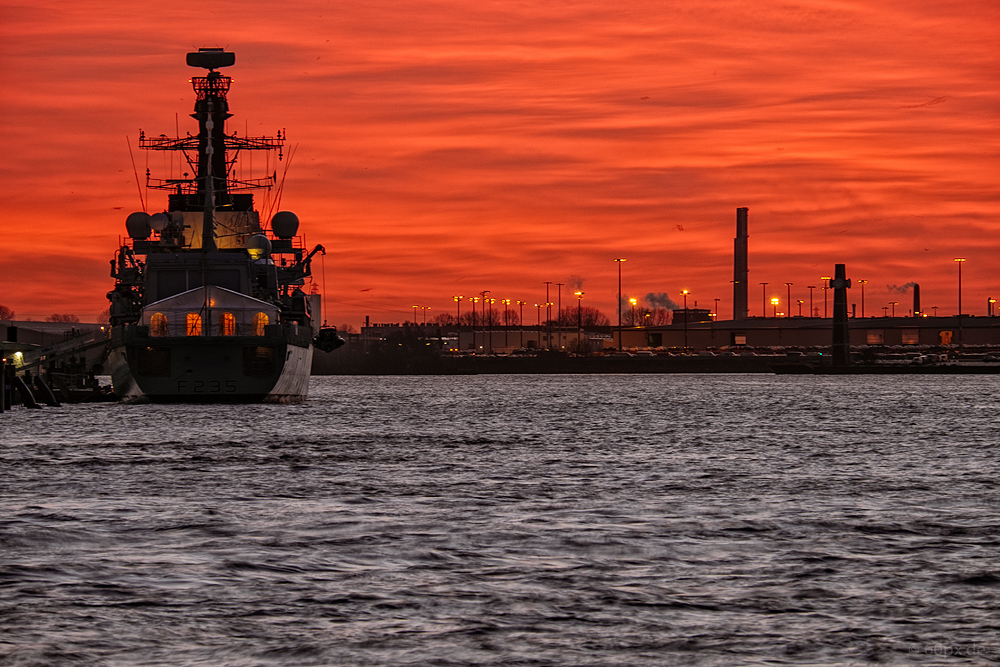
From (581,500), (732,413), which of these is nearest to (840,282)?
(732,413)

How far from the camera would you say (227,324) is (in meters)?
68.5

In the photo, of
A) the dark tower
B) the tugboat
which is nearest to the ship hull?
the tugboat

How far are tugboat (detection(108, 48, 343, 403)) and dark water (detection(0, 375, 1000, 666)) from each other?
24.4m

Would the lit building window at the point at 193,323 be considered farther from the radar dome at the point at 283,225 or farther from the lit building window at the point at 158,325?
the radar dome at the point at 283,225

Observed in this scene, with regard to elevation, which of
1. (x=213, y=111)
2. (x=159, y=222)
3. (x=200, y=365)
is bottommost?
(x=200, y=365)

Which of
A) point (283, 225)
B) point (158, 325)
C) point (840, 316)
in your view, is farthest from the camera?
point (840, 316)

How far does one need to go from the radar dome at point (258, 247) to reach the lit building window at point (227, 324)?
9.39 metres

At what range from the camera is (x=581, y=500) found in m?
27.6

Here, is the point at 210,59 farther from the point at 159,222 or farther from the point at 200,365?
the point at 200,365

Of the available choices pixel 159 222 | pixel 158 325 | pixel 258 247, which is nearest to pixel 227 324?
pixel 158 325

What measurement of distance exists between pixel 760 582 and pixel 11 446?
32.4m

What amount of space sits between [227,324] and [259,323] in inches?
66.8

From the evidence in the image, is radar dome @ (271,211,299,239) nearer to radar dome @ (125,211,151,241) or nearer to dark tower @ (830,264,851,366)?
radar dome @ (125,211,151,241)

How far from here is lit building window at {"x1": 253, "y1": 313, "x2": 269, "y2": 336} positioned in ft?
226
